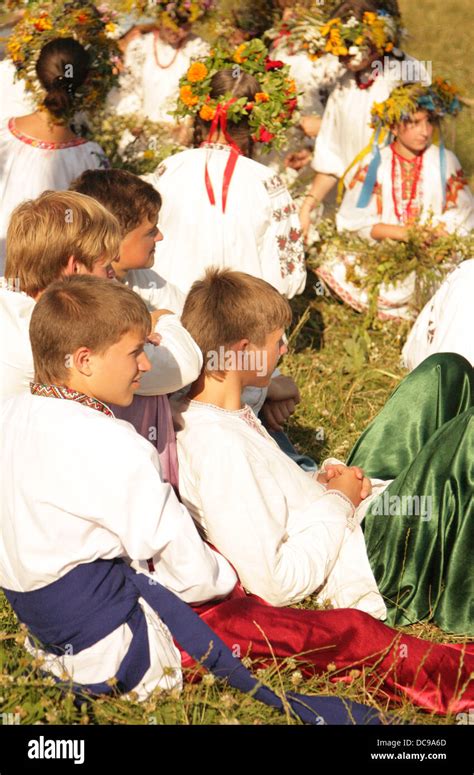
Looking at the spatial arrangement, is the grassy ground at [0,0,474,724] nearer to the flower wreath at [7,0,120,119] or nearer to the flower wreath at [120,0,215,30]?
the flower wreath at [7,0,120,119]

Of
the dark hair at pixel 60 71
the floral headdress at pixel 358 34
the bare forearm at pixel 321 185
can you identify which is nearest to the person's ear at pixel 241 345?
the dark hair at pixel 60 71

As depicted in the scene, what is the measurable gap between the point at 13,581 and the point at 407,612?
4.44 feet

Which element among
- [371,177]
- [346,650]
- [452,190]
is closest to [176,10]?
[371,177]

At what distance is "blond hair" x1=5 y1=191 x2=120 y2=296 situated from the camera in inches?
134

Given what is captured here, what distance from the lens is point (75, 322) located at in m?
2.93

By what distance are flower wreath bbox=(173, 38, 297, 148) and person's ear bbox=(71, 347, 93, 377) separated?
271 cm

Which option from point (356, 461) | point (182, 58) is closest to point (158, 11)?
point (182, 58)

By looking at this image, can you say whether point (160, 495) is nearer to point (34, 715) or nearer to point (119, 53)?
point (34, 715)

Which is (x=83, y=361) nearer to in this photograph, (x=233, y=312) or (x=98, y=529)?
(x=98, y=529)

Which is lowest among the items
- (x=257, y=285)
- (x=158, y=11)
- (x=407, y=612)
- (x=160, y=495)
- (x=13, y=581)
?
(x=407, y=612)

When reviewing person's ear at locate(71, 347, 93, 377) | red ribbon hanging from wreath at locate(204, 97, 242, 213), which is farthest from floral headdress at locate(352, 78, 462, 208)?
person's ear at locate(71, 347, 93, 377)

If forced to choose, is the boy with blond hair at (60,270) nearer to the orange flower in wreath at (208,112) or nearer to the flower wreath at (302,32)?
the orange flower in wreath at (208,112)

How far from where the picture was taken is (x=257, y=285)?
3.67 metres

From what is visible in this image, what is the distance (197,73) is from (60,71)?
816mm
